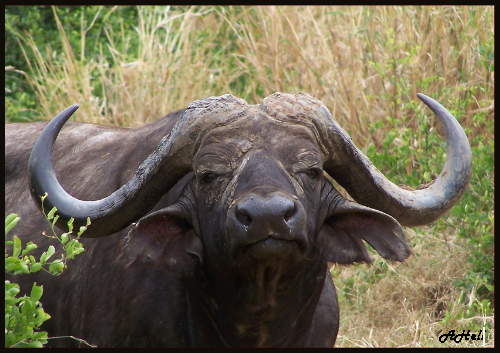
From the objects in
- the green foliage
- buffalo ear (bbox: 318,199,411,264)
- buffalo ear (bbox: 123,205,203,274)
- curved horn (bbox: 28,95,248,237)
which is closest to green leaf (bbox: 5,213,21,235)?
the green foliage

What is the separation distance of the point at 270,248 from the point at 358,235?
2.20 ft

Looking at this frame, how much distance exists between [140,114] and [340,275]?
10.1 ft

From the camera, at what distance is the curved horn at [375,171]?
11.6ft

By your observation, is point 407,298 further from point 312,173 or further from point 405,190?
point 312,173

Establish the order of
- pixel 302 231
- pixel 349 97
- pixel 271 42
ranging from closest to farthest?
pixel 302 231 < pixel 349 97 < pixel 271 42

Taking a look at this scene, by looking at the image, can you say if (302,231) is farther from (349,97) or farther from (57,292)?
(349,97)

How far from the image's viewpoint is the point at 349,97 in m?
6.78

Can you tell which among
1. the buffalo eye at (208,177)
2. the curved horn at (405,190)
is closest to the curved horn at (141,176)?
the buffalo eye at (208,177)

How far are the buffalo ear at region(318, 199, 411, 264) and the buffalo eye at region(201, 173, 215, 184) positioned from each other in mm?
595

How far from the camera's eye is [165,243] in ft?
11.4

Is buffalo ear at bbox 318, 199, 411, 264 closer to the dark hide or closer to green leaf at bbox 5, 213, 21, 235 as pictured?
the dark hide

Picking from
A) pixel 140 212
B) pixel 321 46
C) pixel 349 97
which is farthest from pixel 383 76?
pixel 140 212

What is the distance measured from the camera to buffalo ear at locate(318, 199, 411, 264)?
11.3 feet

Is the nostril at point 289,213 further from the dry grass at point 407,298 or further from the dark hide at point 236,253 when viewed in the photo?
the dry grass at point 407,298
